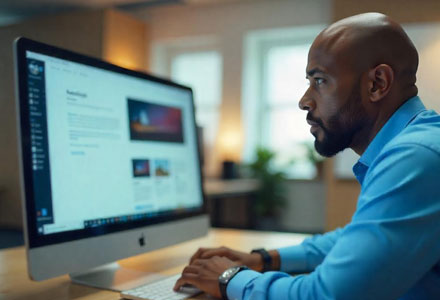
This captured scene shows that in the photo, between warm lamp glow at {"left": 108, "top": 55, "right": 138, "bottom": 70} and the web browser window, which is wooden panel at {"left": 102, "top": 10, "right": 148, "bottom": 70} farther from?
the web browser window

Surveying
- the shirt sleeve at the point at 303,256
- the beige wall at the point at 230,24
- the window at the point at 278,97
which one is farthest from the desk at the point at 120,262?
the beige wall at the point at 230,24

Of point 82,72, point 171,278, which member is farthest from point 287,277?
→ point 82,72

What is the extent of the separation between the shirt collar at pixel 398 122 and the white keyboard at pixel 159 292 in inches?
17.8

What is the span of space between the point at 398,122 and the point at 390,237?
0.87 ft

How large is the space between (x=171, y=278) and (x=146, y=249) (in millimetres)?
138

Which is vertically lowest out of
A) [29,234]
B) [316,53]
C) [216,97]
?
[29,234]

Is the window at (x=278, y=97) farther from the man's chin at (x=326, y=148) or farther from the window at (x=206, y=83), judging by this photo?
the man's chin at (x=326, y=148)

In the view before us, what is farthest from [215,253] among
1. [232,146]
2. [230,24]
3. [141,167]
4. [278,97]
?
[230,24]

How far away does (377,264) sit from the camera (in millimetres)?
604

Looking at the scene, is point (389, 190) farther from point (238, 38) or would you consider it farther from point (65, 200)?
point (238, 38)

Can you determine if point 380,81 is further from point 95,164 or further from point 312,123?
point 95,164

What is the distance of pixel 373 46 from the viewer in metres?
0.76

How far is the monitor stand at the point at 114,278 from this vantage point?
0.93 metres

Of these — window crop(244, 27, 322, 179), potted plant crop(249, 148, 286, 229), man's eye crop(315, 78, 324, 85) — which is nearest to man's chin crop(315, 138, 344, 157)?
man's eye crop(315, 78, 324, 85)
